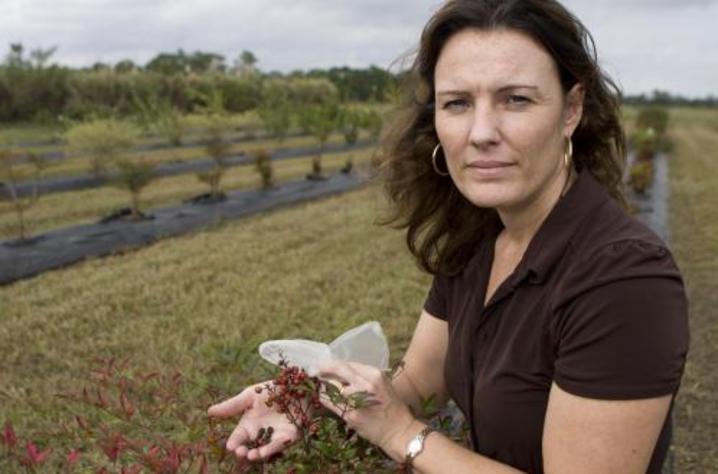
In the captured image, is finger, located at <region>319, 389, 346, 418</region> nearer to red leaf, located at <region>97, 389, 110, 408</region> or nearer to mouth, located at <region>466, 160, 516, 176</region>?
red leaf, located at <region>97, 389, 110, 408</region>

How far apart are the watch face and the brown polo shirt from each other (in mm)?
150

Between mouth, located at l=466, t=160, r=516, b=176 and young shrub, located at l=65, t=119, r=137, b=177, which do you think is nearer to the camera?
mouth, located at l=466, t=160, r=516, b=176

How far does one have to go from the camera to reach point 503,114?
58.7 inches

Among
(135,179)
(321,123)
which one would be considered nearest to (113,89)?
(321,123)

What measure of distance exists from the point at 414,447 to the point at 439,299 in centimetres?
52

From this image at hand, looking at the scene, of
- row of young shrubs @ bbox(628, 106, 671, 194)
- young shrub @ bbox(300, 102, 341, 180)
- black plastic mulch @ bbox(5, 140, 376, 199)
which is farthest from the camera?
young shrub @ bbox(300, 102, 341, 180)

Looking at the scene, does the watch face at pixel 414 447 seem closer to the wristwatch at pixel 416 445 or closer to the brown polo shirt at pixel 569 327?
the wristwatch at pixel 416 445

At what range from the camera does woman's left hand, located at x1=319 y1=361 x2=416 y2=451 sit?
146 cm

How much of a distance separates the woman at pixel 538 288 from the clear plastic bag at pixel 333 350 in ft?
0.23

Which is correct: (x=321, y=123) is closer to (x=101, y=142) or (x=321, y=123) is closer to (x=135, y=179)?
(x=101, y=142)

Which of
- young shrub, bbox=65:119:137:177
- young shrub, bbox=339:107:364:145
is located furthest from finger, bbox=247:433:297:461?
young shrub, bbox=339:107:364:145

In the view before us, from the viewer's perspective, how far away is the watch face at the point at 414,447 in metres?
1.46

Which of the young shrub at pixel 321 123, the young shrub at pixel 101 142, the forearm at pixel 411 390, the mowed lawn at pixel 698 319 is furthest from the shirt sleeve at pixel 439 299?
the young shrub at pixel 321 123

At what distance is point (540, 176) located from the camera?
1.53 meters
